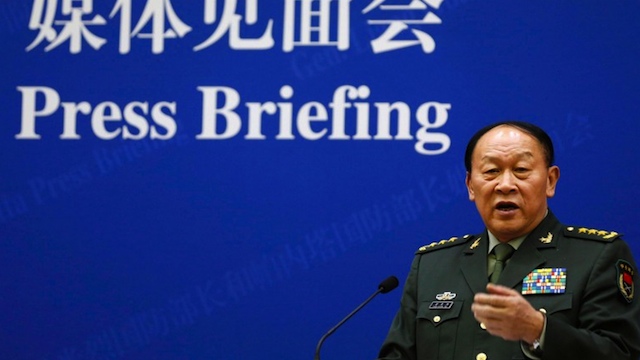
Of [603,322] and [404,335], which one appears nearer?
[603,322]

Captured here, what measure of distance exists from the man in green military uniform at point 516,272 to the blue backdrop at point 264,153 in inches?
36.7

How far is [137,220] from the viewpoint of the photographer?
3.60 meters

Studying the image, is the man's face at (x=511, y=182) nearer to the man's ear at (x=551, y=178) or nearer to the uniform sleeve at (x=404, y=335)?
the man's ear at (x=551, y=178)

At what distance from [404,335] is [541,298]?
386 millimetres

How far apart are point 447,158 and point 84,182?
1396 mm

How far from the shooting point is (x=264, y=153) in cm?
358

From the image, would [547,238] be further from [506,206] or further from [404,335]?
[404,335]

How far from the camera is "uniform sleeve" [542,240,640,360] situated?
2047 mm

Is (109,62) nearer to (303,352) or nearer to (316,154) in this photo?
(316,154)

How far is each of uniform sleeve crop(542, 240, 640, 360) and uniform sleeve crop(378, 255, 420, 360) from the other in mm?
403

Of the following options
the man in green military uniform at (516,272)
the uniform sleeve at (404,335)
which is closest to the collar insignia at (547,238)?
the man in green military uniform at (516,272)

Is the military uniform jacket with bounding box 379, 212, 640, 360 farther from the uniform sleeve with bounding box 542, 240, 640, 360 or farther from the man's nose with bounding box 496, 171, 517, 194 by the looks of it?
the man's nose with bounding box 496, 171, 517, 194

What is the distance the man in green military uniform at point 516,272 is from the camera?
221 cm

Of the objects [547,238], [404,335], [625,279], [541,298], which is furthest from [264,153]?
[625,279]
